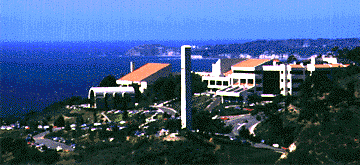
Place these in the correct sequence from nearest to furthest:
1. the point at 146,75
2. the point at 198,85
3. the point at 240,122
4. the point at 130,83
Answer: the point at 240,122
the point at 198,85
the point at 130,83
the point at 146,75

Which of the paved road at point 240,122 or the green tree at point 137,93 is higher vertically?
the green tree at point 137,93

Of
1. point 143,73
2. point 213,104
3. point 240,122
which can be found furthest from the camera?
point 143,73

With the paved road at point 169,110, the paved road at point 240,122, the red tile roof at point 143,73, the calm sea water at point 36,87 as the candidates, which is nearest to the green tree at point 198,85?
the paved road at point 169,110

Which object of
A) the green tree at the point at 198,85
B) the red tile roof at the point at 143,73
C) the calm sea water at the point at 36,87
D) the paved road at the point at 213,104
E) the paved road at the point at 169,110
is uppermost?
the red tile roof at the point at 143,73

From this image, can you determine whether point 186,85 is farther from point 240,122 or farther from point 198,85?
point 198,85

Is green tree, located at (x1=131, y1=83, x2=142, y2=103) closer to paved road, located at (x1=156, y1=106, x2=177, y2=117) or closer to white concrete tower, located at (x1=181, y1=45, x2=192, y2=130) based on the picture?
paved road, located at (x1=156, y1=106, x2=177, y2=117)

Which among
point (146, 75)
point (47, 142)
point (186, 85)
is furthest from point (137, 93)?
point (186, 85)

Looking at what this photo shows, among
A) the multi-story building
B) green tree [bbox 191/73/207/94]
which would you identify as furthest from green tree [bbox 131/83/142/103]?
green tree [bbox 191/73/207/94]

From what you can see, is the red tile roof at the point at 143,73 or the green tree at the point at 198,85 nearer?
the green tree at the point at 198,85

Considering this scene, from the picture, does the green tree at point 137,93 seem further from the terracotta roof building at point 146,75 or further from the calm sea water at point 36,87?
the calm sea water at point 36,87

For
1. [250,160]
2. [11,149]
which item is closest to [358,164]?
[250,160]

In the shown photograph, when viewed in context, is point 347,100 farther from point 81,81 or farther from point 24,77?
point 24,77
